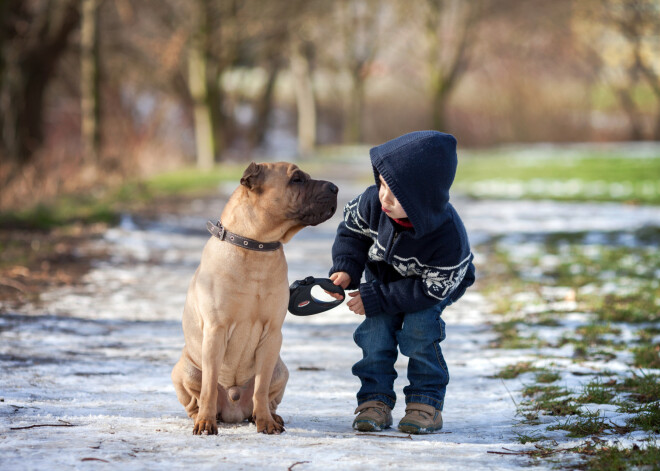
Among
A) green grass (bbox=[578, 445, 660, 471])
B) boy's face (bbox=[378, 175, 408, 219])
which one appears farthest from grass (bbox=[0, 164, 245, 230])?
green grass (bbox=[578, 445, 660, 471])

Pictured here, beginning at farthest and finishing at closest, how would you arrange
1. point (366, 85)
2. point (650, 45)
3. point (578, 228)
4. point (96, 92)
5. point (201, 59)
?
point (366, 85) → point (650, 45) → point (201, 59) → point (96, 92) → point (578, 228)

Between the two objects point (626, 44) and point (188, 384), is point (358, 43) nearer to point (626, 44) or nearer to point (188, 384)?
point (626, 44)

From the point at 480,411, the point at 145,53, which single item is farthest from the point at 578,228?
the point at 145,53

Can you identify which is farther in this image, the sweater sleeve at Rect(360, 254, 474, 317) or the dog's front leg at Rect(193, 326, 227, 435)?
the sweater sleeve at Rect(360, 254, 474, 317)

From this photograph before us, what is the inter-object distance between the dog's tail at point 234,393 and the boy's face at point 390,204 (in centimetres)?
114

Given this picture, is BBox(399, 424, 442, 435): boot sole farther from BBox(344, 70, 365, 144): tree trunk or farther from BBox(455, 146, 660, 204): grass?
BBox(344, 70, 365, 144): tree trunk

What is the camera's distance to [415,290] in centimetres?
412

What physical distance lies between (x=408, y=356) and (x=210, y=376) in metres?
1.03

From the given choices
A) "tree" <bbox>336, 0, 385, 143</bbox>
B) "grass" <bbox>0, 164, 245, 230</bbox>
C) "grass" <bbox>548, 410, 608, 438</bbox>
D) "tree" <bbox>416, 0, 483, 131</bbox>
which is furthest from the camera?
"tree" <bbox>336, 0, 385, 143</bbox>

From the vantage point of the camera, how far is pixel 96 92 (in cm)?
1750

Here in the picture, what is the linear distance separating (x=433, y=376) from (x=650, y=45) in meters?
36.9

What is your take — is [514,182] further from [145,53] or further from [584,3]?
[584,3]

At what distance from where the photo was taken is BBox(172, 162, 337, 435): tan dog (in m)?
3.85

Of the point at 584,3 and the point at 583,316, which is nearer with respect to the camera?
the point at 583,316
